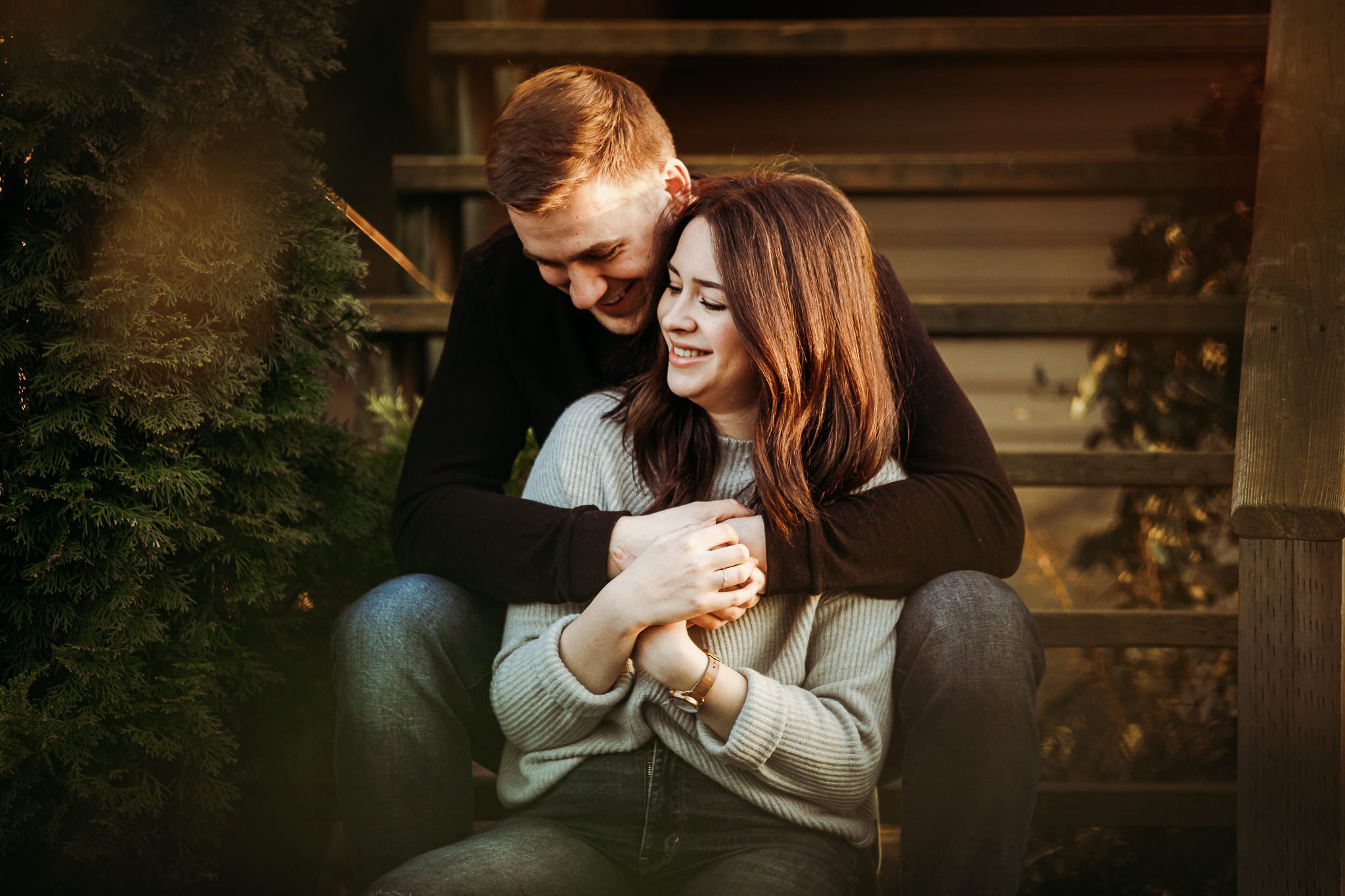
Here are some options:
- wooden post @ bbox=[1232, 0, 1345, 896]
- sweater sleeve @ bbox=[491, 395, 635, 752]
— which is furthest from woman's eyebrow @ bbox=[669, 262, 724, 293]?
wooden post @ bbox=[1232, 0, 1345, 896]

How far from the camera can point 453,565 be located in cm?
162

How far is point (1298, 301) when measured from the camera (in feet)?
5.54

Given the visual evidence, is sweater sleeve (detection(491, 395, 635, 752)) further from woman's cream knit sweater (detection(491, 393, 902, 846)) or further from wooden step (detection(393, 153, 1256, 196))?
wooden step (detection(393, 153, 1256, 196))

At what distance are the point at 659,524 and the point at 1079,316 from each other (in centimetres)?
139

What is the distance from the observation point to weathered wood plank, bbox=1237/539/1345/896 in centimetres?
153

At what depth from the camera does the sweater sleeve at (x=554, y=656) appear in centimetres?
144

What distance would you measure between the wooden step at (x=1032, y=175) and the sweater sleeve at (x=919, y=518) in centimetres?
91

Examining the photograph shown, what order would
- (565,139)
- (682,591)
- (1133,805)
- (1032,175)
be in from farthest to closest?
(1032,175), (1133,805), (565,139), (682,591)

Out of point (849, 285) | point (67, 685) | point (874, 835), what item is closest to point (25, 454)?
point (67, 685)

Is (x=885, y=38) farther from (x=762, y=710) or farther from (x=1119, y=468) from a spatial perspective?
(x=762, y=710)

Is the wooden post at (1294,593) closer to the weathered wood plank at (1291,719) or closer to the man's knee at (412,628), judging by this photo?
the weathered wood plank at (1291,719)

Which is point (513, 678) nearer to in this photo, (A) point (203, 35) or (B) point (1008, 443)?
(A) point (203, 35)

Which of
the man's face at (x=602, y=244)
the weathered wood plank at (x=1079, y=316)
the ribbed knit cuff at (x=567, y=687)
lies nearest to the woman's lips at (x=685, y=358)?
the man's face at (x=602, y=244)

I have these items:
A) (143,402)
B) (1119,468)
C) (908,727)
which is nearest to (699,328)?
(908,727)
